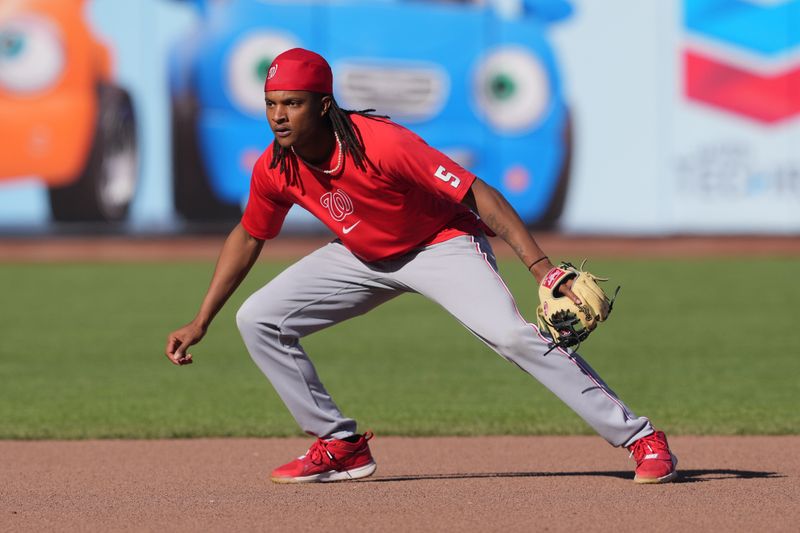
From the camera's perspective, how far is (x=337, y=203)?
6.05 m

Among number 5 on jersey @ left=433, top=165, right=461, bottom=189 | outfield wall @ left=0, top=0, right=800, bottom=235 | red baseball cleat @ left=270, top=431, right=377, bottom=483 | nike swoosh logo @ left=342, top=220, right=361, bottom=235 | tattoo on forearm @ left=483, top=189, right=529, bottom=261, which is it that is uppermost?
number 5 on jersey @ left=433, top=165, right=461, bottom=189

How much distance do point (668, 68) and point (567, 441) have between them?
18.6 m

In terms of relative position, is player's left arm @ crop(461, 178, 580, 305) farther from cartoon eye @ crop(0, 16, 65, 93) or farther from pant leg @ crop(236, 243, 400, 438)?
cartoon eye @ crop(0, 16, 65, 93)

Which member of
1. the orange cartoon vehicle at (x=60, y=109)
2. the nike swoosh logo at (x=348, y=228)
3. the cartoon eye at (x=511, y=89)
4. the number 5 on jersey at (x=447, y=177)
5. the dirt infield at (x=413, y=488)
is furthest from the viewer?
the cartoon eye at (x=511, y=89)

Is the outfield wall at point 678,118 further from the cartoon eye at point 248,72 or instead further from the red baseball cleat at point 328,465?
the red baseball cleat at point 328,465

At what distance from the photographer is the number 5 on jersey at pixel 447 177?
18.5ft

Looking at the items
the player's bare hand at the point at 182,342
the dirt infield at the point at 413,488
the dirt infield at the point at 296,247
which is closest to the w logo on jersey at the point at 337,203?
the player's bare hand at the point at 182,342

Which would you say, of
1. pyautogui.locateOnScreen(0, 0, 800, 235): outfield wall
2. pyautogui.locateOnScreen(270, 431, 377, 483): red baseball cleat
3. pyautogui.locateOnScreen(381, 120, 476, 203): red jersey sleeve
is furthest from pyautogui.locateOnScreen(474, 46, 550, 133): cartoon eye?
pyautogui.locateOnScreen(381, 120, 476, 203): red jersey sleeve

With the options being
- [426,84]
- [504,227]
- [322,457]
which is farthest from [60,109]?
[504,227]

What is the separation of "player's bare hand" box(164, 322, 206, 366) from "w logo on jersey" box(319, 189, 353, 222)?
80cm

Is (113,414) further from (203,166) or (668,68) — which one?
(668,68)

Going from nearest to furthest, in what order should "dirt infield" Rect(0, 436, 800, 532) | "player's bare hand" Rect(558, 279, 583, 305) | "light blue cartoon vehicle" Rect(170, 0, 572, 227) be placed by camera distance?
"dirt infield" Rect(0, 436, 800, 532) < "player's bare hand" Rect(558, 279, 583, 305) < "light blue cartoon vehicle" Rect(170, 0, 572, 227)

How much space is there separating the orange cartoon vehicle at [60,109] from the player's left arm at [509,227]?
18931 millimetres

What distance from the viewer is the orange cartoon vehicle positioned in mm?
23609
